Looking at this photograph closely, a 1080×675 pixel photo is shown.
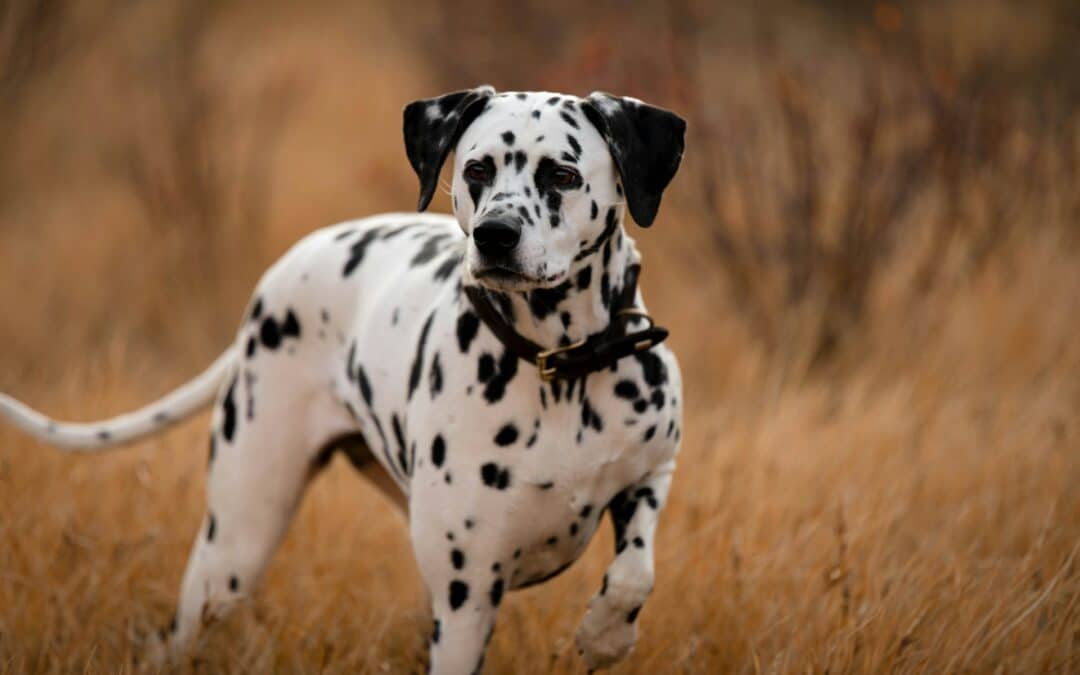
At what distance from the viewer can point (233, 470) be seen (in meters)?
3.30

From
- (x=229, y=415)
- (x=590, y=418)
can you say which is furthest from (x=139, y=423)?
(x=590, y=418)

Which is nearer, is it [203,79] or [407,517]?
[407,517]

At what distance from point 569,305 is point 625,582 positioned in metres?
0.59

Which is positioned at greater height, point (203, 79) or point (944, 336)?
point (203, 79)

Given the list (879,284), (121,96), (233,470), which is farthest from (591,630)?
(121,96)

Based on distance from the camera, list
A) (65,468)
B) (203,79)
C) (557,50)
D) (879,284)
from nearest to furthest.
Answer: (65,468) → (879,284) → (557,50) → (203,79)

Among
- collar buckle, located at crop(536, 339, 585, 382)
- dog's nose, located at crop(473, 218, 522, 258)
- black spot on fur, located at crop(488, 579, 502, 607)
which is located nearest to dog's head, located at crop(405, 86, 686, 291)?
dog's nose, located at crop(473, 218, 522, 258)

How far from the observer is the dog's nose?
Result: 2.32m

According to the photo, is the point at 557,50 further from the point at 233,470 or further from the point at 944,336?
the point at 233,470

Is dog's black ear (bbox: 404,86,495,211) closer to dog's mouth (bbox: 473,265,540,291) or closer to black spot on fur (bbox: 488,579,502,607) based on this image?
dog's mouth (bbox: 473,265,540,291)

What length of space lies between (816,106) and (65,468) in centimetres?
383

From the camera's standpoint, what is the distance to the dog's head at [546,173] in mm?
2369

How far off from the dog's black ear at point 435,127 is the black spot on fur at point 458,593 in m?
0.82

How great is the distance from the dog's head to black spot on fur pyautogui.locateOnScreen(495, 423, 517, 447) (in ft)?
1.10
